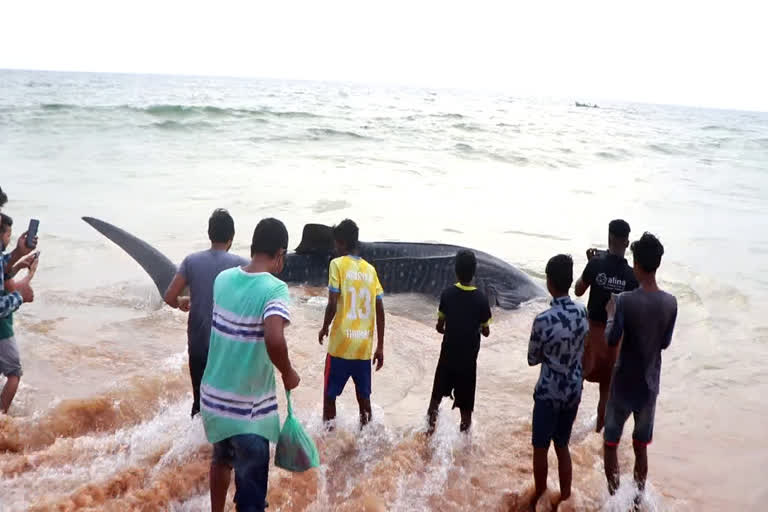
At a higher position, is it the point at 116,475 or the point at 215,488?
the point at 215,488

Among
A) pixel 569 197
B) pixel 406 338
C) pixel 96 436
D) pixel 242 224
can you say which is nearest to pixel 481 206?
pixel 569 197

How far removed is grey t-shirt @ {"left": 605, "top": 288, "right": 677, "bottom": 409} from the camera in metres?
3.72

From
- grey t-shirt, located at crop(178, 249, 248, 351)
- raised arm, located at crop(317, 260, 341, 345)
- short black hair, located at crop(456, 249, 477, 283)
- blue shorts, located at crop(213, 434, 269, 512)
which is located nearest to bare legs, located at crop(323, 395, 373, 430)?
raised arm, located at crop(317, 260, 341, 345)

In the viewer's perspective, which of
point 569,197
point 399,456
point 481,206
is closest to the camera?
point 399,456

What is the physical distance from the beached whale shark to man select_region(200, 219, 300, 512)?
5587mm

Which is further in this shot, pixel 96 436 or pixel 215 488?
pixel 96 436

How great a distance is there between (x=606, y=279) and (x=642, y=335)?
106 cm

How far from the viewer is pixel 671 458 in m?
4.85

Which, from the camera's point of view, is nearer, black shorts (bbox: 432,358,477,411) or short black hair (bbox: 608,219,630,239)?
black shorts (bbox: 432,358,477,411)

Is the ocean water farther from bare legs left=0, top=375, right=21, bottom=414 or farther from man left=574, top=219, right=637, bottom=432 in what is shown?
man left=574, top=219, right=637, bottom=432

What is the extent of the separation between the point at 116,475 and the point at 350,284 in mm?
1881

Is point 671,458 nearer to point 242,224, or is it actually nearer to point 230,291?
point 230,291

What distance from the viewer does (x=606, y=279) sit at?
15.6 ft

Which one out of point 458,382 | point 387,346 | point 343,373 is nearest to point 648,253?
point 458,382
